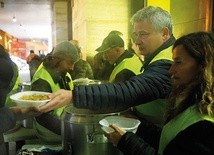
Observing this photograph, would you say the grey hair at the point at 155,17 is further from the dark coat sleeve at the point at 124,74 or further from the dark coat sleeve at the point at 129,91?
the dark coat sleeve at the point at 124,74

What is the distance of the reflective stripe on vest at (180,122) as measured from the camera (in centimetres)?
132

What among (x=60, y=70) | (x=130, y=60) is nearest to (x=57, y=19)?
(x=60, y=70)

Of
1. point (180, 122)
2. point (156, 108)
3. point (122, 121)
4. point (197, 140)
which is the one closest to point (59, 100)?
point (122, 121)

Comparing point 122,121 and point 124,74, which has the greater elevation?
point 124,74

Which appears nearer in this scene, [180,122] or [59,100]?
[180,122]

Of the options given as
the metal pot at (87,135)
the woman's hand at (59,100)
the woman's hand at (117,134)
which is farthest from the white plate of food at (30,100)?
the woman's hand at (117,134)

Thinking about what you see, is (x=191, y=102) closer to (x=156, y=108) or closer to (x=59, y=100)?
(x=156, y=108)

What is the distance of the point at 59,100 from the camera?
76.2 inches

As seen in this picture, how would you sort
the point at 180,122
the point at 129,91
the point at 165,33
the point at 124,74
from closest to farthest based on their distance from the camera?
1. the point at 180,122
2. the point at 129,91
3. the point at 165,33
4. the point at 124,74

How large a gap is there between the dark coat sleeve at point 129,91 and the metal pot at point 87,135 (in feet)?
0.53

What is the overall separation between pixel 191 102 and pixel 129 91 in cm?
50

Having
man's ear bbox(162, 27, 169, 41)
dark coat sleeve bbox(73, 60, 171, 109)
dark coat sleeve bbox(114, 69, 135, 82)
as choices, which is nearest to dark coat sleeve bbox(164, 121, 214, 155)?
dark coat sleeve bbox(73, 60, 171, 109)

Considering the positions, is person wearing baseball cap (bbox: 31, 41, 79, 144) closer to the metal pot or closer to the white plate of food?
the white plate of food

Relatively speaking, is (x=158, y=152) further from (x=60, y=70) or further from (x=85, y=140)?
(x=60, y=70)
